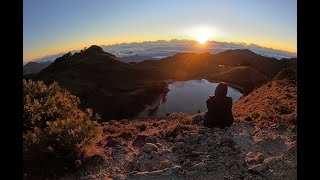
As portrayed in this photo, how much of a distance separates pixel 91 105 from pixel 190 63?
2224 inches

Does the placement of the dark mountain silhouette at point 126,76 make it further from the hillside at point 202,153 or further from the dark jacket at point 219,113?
the hillside at point 202,153

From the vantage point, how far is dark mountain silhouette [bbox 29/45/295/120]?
5938cm

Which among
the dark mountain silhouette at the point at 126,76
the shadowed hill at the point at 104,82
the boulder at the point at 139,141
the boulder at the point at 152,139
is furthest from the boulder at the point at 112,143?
the shadowed hill at the point at 104,82

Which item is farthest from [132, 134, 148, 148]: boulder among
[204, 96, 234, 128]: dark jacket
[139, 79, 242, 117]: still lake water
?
[139, 79, 242, 117]: still lake water

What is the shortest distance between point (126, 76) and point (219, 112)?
64.9m

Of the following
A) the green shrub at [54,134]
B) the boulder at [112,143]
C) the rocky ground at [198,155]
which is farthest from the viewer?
the boulder at [112,143]

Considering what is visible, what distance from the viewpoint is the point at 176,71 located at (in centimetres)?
9656

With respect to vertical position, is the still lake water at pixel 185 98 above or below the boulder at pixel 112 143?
below

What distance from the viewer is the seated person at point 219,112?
17.5 m

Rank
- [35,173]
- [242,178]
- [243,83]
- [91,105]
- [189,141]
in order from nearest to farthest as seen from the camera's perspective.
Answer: [242,178], [35,173], [189,141], [91,105], [243,83]

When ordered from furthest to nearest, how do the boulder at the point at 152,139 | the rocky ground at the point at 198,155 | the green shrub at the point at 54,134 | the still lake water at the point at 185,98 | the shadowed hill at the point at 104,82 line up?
the shadowed hill at the point at 104,82
the still lake water at the point at 185,98
the boulder at the point at 152,139
the green shrub at the point at 54,134
the rocky ground at the point at 198,155

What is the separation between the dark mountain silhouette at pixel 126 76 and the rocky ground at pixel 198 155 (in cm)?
3377
